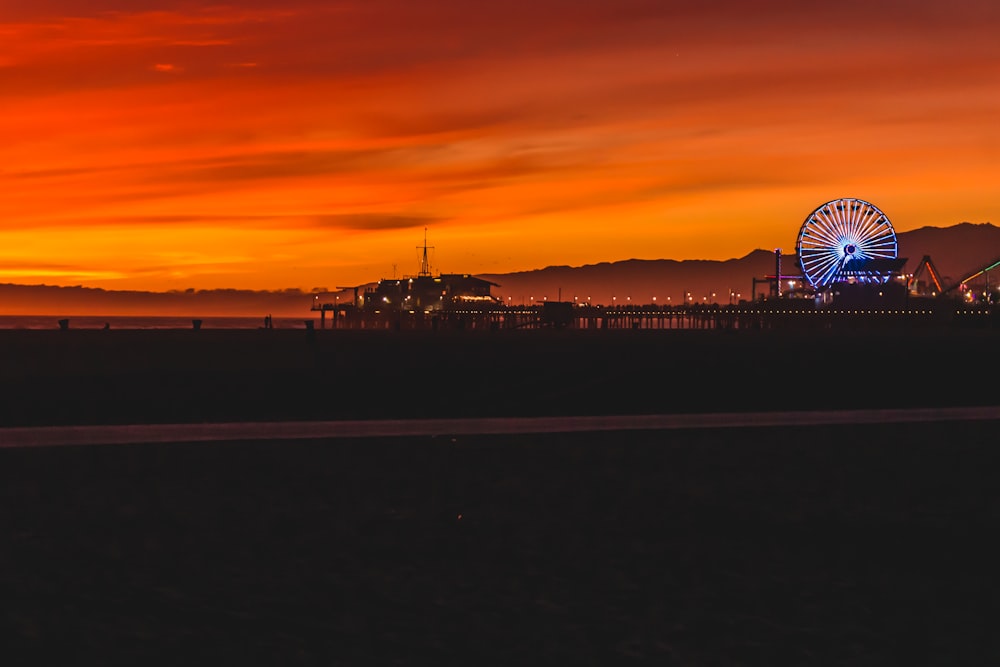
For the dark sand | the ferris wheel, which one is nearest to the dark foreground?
the dark sand

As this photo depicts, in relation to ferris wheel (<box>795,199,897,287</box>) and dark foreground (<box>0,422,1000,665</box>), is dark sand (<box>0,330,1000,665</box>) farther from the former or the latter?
ferris wheel (<box>795,199,897,287</box>)

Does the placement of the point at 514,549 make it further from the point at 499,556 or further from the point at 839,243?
the point at 839,243

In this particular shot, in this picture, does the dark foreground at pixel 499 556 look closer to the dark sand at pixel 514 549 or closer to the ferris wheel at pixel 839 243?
the dark sand at pixel 514 549

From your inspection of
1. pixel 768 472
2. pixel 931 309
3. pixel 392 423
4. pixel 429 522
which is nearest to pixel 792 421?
pixel 768 472

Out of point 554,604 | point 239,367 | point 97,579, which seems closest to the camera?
point 554,604

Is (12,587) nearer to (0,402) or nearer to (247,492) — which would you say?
(247,492)

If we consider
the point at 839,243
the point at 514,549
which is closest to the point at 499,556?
the point at 514,549

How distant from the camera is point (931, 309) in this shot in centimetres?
19000

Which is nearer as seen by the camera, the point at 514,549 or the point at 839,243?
the point at 514,549

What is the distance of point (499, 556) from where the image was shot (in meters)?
9.62

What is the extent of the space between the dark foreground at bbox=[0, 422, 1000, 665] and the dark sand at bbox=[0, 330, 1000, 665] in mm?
29

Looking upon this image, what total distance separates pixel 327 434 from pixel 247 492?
3.41 metres

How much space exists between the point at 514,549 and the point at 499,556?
30cm

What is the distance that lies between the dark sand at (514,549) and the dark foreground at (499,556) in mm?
29
